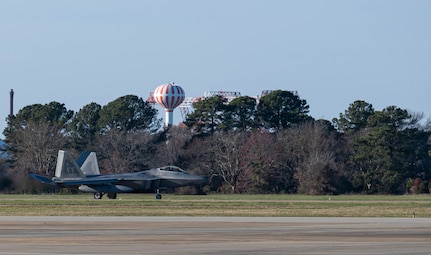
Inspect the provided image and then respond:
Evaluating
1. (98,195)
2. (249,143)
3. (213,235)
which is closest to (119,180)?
(98,195)

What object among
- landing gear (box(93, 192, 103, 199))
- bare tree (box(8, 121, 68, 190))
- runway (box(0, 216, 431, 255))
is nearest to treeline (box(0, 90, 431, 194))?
Result: bare tree (box(8, 121, 68, 190))

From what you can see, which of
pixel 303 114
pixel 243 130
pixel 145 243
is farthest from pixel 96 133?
pixel 145 243

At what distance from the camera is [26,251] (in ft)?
78.0

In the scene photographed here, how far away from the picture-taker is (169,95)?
14988 centimetres

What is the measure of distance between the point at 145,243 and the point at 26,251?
3.65 metres

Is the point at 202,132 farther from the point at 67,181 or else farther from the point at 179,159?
the point at 67,181

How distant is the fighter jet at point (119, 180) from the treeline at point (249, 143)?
1118 cm

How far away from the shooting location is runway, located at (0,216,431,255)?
24.4 metres

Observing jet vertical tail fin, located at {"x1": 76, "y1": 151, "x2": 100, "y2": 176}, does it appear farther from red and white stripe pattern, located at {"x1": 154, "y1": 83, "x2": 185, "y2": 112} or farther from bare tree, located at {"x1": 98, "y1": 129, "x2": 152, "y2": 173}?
red and white stripe pattern, located at {"x1": 154, "y1": 83, "x2": 185, "y2": 112}

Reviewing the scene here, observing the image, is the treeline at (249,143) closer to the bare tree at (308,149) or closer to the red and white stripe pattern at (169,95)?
the bare tree at (308,149)

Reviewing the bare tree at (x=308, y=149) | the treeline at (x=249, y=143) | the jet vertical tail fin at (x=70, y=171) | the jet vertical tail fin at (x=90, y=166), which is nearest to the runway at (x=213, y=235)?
the jet vertical tail fin at (x=70, y=171)

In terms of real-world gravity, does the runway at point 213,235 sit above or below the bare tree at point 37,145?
below

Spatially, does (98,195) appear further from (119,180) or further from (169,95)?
(169,95)

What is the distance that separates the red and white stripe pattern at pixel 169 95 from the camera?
150 metres
